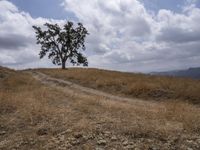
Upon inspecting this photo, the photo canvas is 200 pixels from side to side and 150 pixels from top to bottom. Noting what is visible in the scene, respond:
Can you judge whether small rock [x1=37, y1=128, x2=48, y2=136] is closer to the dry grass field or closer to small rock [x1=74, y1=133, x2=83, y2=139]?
the dry grass field

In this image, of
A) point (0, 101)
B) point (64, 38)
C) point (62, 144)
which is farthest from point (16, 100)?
point (64, 38)

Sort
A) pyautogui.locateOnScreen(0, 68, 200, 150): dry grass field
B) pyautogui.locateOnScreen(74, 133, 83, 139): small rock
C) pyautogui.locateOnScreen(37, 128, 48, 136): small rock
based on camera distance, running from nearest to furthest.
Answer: pyautogui.locateOnScreen(0, 68, 200, 150): dry grass field < pyautogui.locateOnScreen(74, 133, 83, 139): small rock < pyautogui.locateOnScreen(37, 128, 48, 136): small rock

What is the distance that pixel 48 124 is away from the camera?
10359mm

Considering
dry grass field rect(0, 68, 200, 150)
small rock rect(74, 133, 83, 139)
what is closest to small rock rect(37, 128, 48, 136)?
dry grass field rect(0, 68, 200, 150)

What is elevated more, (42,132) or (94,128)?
(94,128)

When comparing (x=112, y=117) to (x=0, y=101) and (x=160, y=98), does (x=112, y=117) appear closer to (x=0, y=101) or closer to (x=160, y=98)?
(x=0, y=101)

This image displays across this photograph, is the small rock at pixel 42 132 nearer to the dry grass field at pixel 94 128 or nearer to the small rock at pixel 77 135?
the dry grass field at pixel 94 128

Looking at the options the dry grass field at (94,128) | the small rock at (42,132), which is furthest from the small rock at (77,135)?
the small rock at (42,132)

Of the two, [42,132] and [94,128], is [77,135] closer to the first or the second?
[94,128]

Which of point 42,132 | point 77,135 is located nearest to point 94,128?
point 77,135

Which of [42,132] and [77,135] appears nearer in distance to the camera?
[77,135]

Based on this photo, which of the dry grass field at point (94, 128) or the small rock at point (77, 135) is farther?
the small rock at point (77, 135)

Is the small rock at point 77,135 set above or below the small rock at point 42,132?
above

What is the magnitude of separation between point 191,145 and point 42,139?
428cm
